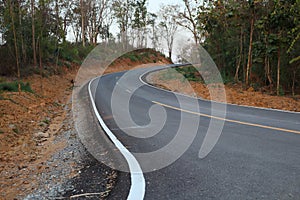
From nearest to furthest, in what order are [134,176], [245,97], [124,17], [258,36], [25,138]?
[134,176], [25,138], [245,97], [258,36], [124,17]

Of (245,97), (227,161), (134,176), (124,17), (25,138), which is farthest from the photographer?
(124,17)

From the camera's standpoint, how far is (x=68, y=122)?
9.25 metres

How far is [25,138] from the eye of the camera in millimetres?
7297

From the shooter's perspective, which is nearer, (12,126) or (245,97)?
→ (12,126)

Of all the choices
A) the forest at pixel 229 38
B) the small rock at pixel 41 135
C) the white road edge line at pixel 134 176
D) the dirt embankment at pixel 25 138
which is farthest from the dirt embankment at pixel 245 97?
the small rock at pixel 41 135

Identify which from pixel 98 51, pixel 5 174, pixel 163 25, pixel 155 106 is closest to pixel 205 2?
→ pixel 155 106

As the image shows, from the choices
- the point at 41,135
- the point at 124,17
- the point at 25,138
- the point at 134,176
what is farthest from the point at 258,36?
the point at 124,17

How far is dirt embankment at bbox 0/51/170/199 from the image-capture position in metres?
4.51

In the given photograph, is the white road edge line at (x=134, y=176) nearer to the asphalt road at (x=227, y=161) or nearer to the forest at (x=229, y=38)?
the asphalt road at (x=227, y=161)

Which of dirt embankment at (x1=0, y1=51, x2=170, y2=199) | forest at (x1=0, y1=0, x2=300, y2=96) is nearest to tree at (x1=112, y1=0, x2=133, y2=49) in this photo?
forest at (x1=0, y1=0, x2=300, y2=96)

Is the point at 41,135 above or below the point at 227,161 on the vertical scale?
below

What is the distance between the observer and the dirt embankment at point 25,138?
4513 millimetres

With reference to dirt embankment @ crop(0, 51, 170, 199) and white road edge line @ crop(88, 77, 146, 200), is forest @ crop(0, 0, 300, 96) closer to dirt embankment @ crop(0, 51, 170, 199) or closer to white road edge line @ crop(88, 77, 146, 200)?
dirt embankment @ crop(0, 51, 170, 199)

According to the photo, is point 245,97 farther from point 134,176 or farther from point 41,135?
point 134,176
